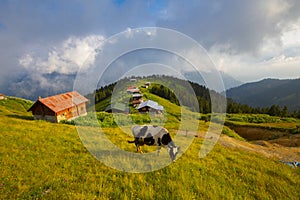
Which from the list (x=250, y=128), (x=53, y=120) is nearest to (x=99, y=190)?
(x=53, y=120)

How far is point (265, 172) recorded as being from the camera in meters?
8.95

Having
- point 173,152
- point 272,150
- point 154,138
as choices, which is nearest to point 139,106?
point 272,150

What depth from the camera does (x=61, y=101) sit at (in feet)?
132

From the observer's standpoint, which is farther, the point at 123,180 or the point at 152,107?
the point at 152,107

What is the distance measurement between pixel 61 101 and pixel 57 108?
4.07m

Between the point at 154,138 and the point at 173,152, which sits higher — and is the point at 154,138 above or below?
above

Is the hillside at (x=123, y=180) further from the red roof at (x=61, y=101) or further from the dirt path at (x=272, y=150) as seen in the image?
the red roof at (x=61, y=101)

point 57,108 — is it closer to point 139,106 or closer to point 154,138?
point 139,106

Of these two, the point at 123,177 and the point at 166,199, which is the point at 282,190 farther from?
the point at 123,177

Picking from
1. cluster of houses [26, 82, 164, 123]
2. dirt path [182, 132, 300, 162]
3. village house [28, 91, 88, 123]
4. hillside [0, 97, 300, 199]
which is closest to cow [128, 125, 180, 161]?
hillside [0, 97, 300, 199]

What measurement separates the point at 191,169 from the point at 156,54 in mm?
6037

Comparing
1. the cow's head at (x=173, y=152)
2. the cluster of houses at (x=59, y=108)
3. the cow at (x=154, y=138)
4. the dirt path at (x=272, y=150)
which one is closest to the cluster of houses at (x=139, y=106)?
the cluster of houses at (x=59, y=108)

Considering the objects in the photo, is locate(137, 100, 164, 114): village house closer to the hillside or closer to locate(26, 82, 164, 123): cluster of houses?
locate(26, 82, 164, 123): cluster of houses

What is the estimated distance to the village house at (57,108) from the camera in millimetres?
35931
